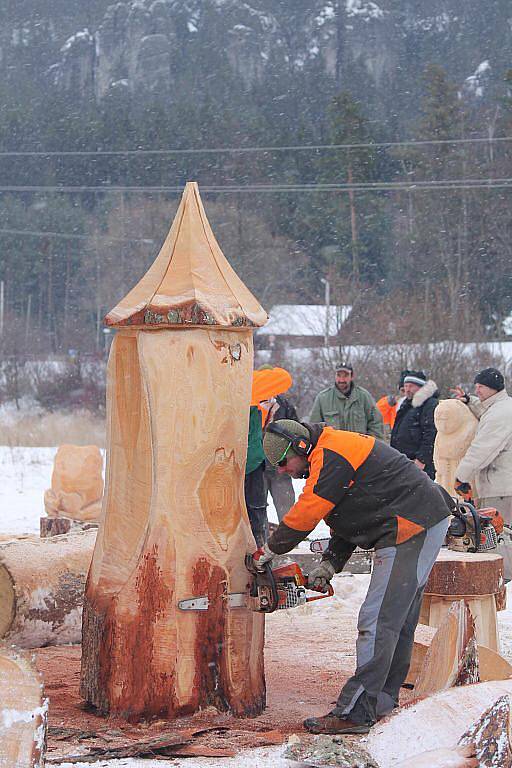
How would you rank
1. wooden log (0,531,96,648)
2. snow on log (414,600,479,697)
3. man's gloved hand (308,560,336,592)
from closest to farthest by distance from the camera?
snow on log (414,600,479,697)
man's gloved hand (308,560,336,592)
wooden log (0,531,96,648)

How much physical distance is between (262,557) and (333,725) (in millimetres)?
718

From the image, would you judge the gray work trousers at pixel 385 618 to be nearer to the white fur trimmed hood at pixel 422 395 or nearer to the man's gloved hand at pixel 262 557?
the man's gloved hand at pixel 262 557

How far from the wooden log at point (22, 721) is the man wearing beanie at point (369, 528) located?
1.15 meters

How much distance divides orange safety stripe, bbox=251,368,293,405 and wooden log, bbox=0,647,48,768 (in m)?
3.63

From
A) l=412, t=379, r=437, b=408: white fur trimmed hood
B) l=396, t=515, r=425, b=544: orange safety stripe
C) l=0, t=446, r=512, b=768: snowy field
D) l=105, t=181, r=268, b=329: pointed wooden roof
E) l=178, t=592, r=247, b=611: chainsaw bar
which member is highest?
l=105, t=181, r=268, b=329: pointed wooden roof

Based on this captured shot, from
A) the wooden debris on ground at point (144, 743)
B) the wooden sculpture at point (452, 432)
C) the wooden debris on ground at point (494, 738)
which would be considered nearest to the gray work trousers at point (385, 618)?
→ the wooden debris on ground at point (144, 743)

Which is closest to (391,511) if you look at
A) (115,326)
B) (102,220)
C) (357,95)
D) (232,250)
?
(115,326)

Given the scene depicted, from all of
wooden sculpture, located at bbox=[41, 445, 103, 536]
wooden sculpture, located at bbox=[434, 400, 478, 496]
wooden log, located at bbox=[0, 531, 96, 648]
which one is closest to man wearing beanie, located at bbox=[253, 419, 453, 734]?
wooden log, located at bbox=[0, 531, 96, 648]

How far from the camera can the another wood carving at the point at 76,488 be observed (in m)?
9.01

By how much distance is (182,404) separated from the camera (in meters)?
4.34

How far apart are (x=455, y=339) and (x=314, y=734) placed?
18.1 meters

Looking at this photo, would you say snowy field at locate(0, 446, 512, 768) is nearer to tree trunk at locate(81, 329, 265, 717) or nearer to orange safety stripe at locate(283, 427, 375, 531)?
tree trunk at locate(81, 329, 265, 717)

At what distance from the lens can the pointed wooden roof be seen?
171 inches

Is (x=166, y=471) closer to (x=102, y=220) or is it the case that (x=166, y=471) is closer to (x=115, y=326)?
(x=115, y=326)
